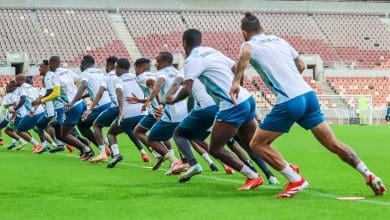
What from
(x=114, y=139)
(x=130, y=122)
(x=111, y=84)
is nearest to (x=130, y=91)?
(x=130, y=122)

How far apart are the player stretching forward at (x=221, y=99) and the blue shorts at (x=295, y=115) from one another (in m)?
1.08

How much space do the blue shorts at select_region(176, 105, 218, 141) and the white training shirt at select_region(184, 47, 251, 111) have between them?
84 cm

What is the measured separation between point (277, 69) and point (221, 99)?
54.0 inches

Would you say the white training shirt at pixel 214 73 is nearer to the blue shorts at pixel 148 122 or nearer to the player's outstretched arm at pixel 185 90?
the player's outstretched arm at pixel 185 90

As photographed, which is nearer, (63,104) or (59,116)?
(59,116)

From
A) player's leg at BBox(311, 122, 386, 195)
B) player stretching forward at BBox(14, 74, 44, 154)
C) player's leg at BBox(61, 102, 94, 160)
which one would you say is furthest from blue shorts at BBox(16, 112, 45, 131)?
player's leg at BBox(311, 122, 386, 195)

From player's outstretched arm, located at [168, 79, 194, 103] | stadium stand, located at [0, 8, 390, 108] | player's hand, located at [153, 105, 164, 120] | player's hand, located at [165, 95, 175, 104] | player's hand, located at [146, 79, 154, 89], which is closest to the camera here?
player's outstretched arm, located at [168, 79, 194, 103]

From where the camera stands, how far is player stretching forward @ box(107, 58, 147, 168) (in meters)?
16.3

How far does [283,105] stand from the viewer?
9914 millimetres

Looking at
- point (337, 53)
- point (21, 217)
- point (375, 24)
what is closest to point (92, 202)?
point (21, 217)

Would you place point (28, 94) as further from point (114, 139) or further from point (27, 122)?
point (114, 139)

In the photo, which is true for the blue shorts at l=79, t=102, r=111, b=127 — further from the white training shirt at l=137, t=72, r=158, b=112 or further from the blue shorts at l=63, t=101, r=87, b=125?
the white training shirt at l=137, t=72, r=158, b=112

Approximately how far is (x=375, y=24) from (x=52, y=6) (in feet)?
79.7

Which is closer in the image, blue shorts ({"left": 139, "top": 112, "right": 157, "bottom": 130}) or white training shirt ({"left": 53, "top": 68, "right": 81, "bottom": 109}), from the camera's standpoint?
blue shorts ({"left": 139, "top": 112, "right": 157, "bottom": 130})
